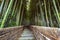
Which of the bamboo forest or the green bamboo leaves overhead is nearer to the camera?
the bamboo forest

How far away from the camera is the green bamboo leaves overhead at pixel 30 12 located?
472cm

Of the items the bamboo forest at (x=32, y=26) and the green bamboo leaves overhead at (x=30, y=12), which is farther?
the green bamboo leaves overhead at (x=30, y=12)

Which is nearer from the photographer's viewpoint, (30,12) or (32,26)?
(32,26)

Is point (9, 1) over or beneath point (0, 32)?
over

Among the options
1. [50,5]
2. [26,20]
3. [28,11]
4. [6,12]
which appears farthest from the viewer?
[26,20]

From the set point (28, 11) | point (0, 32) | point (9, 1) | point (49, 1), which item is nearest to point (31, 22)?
point (28, 11)

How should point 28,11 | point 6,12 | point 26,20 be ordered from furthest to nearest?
point 26,20 → point 28,11 → point 6,12

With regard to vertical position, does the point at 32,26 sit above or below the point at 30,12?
below

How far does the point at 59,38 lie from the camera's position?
121 cm

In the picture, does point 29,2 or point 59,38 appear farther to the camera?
point 29,2

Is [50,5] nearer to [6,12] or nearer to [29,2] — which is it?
[6,12]

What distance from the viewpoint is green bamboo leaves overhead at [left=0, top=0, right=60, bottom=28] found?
472 cm

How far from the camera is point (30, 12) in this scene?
1205 cm

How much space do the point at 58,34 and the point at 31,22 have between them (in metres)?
11.7
